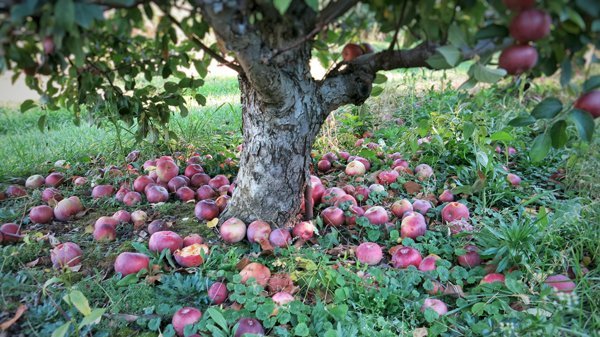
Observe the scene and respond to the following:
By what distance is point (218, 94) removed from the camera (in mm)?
5180

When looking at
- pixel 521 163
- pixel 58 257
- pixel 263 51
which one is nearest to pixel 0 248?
pixel 58 257

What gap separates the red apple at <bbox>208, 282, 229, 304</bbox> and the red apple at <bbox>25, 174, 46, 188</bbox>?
5.66ft

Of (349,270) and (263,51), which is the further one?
(349,270)

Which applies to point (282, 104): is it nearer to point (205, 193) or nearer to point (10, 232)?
point (205, 193)

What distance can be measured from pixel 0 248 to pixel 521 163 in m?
3.11

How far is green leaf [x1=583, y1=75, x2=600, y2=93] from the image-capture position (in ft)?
3.59

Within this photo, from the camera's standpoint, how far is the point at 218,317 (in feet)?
5.20

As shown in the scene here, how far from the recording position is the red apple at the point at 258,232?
2072mm

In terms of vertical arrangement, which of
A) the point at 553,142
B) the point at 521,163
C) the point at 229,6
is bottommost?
the point at 521,163

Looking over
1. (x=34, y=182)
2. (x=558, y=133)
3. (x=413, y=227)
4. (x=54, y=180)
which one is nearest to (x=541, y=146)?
(x=558, y=133)

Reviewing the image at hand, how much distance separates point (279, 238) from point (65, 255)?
920 mm

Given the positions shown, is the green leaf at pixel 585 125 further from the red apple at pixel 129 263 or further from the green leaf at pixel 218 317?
the red apple at pixel 129 263

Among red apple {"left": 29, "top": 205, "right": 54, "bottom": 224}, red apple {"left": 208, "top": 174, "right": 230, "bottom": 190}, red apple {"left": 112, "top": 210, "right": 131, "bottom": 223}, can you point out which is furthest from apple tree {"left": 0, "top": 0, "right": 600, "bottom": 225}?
red apple {"left": 29, "top": 205, "right": 54, "bottom": 224}

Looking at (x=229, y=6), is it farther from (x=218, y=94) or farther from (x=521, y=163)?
(x=218, y=94)
